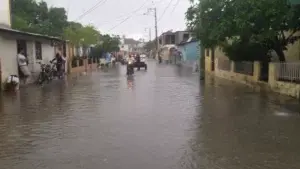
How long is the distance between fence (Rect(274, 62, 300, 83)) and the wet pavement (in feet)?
5.01

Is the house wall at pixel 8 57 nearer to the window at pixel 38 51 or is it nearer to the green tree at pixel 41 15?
the window at pixel 38 51

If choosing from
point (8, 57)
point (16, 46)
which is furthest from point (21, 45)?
point (8, 57)

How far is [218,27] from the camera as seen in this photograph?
56.4 ft

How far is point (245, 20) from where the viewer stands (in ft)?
A: 49.7

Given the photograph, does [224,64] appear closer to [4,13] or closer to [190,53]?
[4,13]

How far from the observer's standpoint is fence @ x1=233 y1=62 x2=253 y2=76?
2097cm

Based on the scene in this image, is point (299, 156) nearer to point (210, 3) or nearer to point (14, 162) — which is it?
point (14, 162)

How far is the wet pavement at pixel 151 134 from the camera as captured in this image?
246 inches

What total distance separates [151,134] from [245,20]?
28.0ft

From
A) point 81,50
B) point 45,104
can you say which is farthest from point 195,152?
point 81,50

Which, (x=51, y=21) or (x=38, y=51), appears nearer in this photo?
(x=38, y=51)

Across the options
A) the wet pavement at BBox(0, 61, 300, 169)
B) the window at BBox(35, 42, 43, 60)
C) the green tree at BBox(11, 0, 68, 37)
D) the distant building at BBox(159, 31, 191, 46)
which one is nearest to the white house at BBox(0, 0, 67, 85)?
the window at BBox(35, 42, 43, 60)

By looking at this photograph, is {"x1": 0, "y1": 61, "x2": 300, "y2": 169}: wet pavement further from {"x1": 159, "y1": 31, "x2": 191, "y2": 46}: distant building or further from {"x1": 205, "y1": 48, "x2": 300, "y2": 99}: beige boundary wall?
{"x1": 159, "y1": 31, "x2": 191, "y2": 46}: distant building

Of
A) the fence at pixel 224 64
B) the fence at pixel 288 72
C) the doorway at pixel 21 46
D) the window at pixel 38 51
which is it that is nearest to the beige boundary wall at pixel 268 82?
the fence at pixel 288 72
